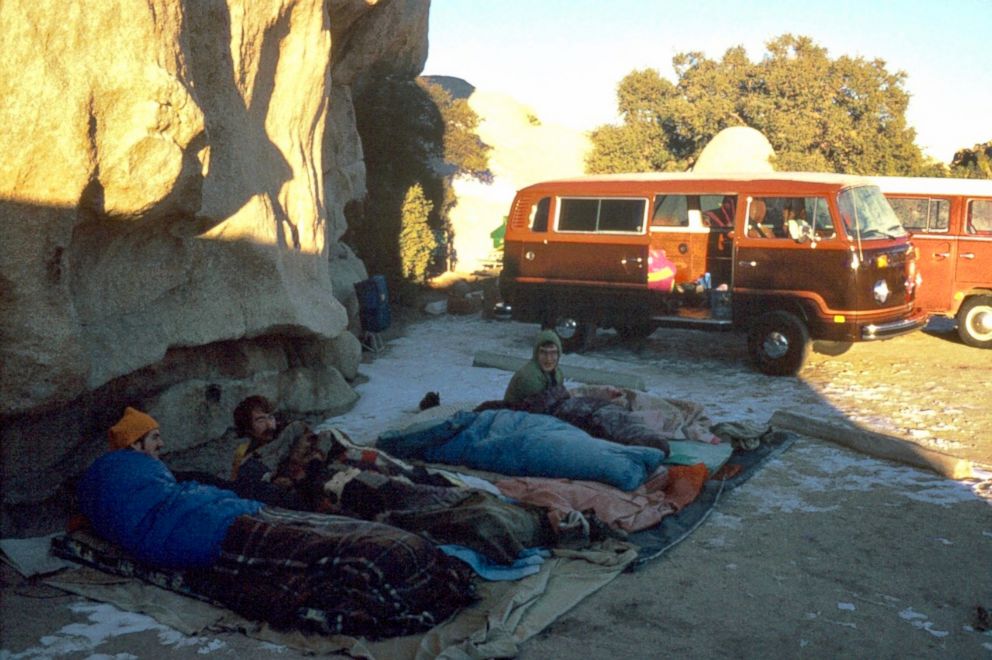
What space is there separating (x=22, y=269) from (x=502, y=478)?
10.5 ft

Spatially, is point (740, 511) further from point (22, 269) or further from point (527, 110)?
point (527, 110)

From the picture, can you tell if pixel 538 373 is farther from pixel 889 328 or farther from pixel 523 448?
pixel 889 328

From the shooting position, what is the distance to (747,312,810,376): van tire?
10.9m

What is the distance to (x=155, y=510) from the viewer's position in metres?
4.97

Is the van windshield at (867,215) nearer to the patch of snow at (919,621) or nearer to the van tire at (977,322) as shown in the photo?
the van tire at (977,322)

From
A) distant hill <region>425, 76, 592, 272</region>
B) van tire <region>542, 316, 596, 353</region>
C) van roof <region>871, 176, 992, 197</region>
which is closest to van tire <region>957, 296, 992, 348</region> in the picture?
van roof <region>871, 176, 992, 197</region>

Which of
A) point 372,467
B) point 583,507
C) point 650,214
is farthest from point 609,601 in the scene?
point 650,214

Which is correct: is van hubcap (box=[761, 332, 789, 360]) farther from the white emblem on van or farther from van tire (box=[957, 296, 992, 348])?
van tire (box=[957, 296, 992, 348])

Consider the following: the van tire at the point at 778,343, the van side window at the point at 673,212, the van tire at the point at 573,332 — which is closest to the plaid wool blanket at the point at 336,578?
the van tire at the point at 778,343

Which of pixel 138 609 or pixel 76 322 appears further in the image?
pixel 76 322

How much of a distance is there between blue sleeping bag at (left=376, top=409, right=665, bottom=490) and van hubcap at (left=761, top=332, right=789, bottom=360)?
4.73 metres

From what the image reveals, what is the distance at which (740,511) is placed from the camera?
633 centimetres

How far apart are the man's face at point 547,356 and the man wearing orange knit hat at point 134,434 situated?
3379 millimetres

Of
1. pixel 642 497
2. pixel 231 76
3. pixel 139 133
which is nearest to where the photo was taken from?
pixel 139 133
